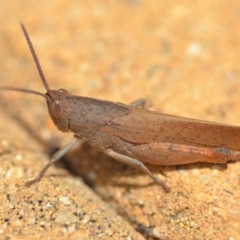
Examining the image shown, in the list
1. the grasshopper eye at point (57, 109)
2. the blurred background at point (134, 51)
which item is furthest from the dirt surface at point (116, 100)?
the grasshopper eye at point (57, 109)

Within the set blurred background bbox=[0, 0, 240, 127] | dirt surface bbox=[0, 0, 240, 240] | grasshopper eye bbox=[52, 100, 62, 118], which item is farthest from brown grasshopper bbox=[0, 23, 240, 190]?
blurred background bbox=[0, 0, 240, 127]

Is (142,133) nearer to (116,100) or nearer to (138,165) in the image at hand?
(138,165)

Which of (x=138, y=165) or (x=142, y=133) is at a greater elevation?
(x=142, y=133)

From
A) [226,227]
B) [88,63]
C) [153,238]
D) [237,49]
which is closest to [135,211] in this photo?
[153,238]

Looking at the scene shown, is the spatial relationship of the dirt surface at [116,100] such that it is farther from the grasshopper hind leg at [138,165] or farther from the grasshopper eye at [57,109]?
the grasshopper eye at [57,109]

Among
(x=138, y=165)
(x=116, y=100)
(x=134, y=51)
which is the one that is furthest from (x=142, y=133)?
(x=134, y=51)
